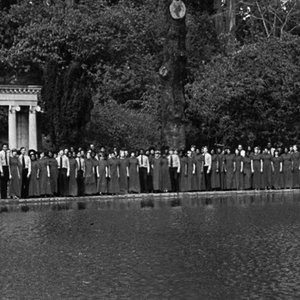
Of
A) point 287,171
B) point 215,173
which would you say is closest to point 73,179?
point 215,173

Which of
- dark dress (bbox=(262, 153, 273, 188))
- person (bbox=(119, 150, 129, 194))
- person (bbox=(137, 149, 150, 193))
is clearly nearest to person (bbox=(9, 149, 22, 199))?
person (bbox=(119, 150, 129, 194))

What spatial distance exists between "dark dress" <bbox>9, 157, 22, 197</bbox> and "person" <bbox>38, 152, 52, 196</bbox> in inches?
29.4

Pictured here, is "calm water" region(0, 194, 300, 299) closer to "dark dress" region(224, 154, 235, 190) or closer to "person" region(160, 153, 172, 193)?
"person" region(160, 153, 172, 193)

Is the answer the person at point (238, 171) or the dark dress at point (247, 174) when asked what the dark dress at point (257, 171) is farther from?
the person at point (238, 171)

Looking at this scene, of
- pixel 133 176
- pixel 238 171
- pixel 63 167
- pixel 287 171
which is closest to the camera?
pixel 63 167

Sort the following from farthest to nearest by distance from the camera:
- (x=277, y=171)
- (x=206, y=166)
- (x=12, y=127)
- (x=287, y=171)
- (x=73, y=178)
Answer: (x=12, y=127), (x=287, y=171), (x=277, y=171), (x=206, y=166), (x=73, y=178)

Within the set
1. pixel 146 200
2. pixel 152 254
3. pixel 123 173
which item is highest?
pixel 123 173

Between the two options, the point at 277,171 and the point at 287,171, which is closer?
the point at 277,171

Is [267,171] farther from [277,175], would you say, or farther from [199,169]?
[199,169]

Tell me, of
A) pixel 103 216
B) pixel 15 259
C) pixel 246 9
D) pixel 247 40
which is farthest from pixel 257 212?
pixel 246 9

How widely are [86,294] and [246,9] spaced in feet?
146

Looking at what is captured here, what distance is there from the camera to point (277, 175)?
34.4 m

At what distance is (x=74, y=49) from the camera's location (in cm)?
4369

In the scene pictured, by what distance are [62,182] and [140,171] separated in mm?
3341
